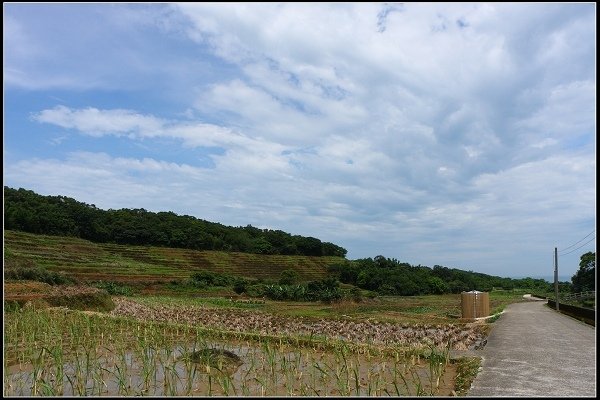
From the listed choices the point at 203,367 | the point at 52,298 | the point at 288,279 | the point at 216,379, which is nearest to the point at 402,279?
the point at 288,279

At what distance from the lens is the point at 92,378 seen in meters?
5.87

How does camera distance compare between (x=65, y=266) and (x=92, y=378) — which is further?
(x=65, y=266)

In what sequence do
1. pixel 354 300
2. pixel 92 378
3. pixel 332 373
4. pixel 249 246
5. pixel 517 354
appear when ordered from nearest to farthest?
pixel 92 378 < pixel 332 373 < pixel 517 354 < pixel 354 300 < pixel 249 246

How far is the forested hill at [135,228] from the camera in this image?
50938 millimetres

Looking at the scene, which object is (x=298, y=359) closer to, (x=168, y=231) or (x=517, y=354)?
(x=517, y=354)

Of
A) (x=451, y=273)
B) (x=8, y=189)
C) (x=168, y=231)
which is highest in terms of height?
(x=8, y=189)

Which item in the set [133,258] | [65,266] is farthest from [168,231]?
[65,266]

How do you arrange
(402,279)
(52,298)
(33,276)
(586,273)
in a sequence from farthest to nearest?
(402,279), (586,273), (33,276), (52,298)

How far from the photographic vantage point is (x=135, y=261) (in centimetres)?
5025

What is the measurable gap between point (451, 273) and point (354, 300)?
96.7ft

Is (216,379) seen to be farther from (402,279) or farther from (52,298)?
(402,279)

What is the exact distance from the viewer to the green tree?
37469 mm

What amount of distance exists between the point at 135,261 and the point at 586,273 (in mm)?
41293

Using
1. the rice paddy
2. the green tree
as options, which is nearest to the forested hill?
the green tree
